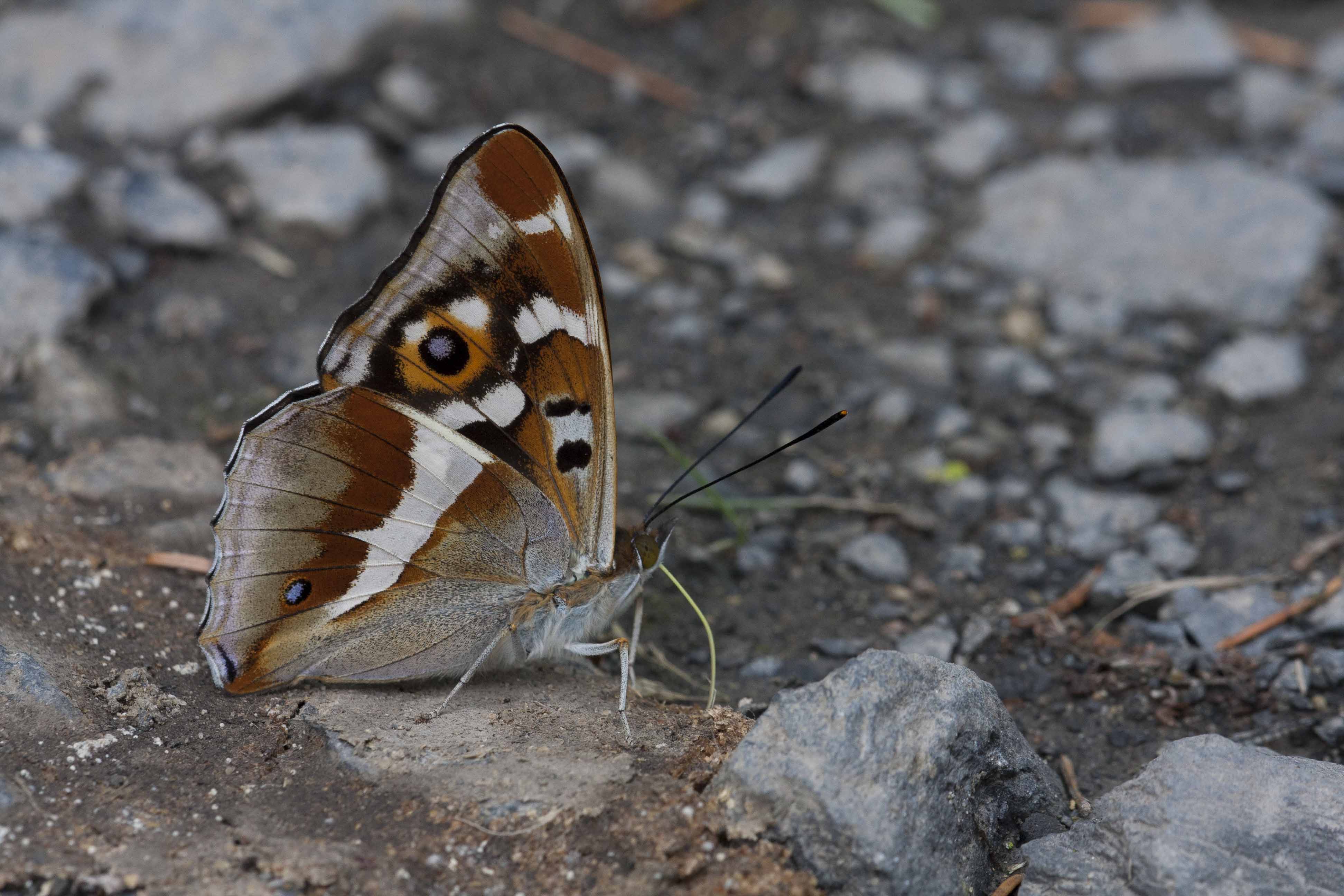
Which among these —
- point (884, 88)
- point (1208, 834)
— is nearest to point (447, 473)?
point (1208, 834)

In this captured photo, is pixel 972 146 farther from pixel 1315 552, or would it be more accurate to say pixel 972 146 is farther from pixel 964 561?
pixel 1315 552

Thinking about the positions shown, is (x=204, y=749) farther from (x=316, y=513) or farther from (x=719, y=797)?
(x=719, y=797)

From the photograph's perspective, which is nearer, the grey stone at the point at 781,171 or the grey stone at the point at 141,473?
the grey stone at the point at 141,473

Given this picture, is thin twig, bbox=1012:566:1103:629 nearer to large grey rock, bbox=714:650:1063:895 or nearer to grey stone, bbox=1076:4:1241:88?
large grey rock, bbox=714:650:1063:895

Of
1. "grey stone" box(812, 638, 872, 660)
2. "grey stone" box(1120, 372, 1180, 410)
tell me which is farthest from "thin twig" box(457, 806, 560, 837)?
"grey stone" box(1120, 372, 1180, 410)

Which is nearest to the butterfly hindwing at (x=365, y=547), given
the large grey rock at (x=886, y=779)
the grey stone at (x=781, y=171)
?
the large grey rock at (x=886, y=779)

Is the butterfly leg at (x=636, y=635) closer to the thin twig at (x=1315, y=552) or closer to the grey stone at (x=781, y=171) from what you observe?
the thin twig at (x=1315, y=552)
